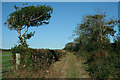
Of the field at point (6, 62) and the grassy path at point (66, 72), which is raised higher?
the field at point (6, 62)

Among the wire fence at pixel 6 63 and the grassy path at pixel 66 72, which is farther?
the wire fence at pixel 6 63

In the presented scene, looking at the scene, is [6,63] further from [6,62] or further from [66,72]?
[66,72]

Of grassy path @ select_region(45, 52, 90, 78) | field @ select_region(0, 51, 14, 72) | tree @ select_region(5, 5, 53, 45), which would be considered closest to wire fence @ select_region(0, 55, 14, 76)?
field @ select_region(0, 51, 14, 72)

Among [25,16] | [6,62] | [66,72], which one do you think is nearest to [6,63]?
[6,62]

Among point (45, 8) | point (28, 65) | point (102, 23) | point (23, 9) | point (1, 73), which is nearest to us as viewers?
point (1, 73)

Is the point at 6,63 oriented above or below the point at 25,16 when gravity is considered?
below

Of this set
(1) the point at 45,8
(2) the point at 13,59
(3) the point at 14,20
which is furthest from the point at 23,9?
(2) the point at 13,59

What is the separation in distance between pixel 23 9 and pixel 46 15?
216 inches

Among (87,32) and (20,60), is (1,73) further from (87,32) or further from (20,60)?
(87,32)

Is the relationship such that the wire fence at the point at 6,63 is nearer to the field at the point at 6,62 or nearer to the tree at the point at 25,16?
the field at the point at 6,62

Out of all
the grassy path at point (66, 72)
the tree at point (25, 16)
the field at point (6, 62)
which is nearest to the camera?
the grassy path at point (66, 72)

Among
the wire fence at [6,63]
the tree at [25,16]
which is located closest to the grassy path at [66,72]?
the wire fence at [6,63]

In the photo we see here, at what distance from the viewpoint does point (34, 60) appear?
1041cm

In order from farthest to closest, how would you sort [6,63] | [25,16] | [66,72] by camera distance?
[25,16] → [66,72] → [6,63]
